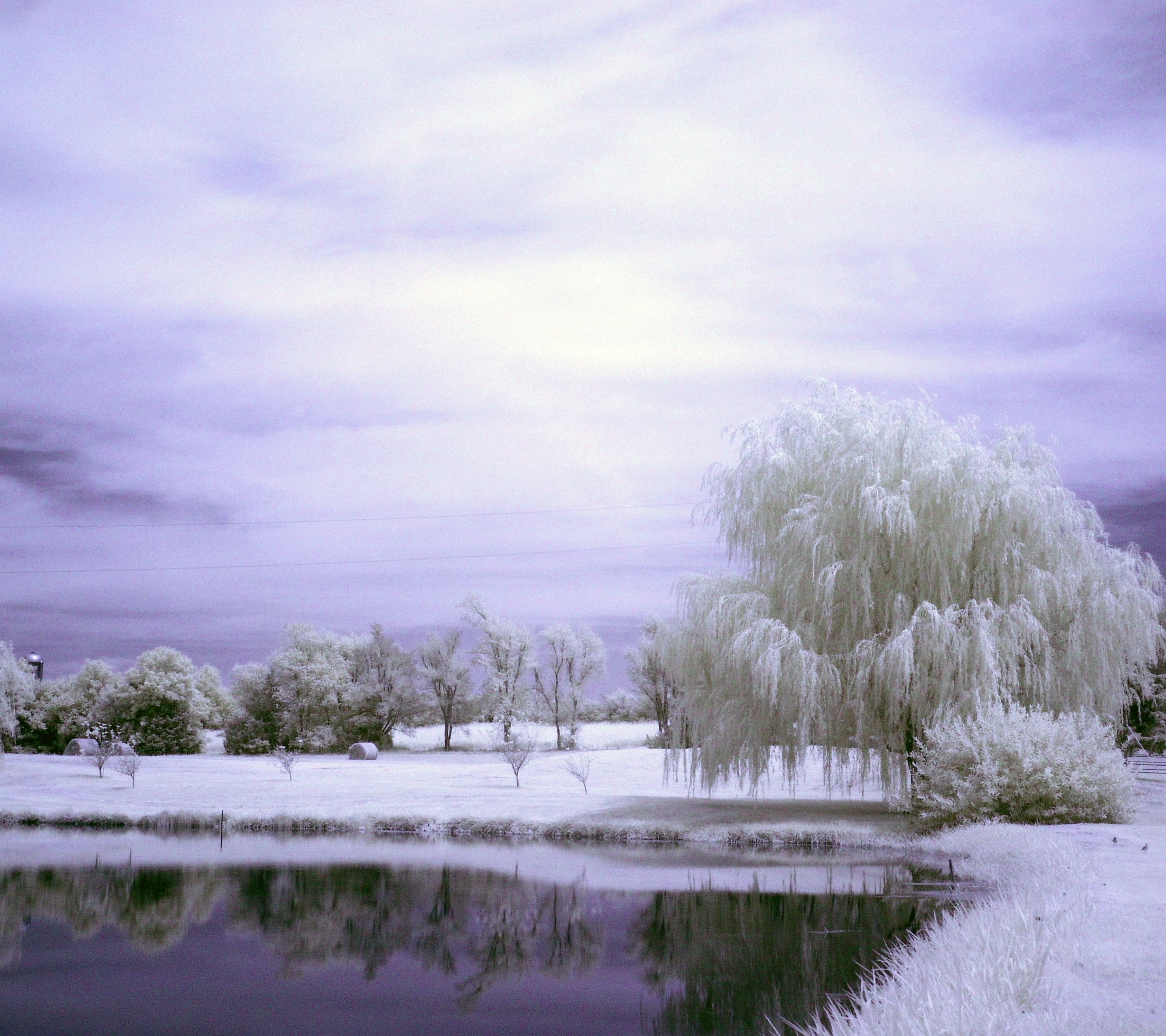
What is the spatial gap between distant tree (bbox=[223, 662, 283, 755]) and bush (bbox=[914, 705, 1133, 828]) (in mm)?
42651

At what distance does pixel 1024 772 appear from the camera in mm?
19750

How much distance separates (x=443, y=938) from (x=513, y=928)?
102 cm

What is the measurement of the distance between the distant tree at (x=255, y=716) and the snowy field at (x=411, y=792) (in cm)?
1084

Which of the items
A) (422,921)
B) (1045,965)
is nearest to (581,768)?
(422,921)

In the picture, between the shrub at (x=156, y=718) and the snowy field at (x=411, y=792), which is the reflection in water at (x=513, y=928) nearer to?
the snowy field at (x=411, y=792)

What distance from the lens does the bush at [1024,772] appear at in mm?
19703

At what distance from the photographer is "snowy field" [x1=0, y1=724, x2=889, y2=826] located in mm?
25359

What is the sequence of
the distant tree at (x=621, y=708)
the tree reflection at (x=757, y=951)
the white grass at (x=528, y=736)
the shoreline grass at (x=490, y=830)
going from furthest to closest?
the distant tree at (x=621, y=708) → the white grass at (x=528, y=736) → the shoreline grass at (x=490, y=830) → the tree reflection at (x=757, y=951)

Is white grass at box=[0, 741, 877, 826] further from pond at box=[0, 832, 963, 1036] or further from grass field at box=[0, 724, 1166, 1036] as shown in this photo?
pond at box=[0, 832, 963, 1036]

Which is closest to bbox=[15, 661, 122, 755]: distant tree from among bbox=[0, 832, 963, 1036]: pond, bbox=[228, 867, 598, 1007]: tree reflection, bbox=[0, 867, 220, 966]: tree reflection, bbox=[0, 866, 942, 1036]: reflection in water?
bbox=[0, 832, 963, 1036]: pond

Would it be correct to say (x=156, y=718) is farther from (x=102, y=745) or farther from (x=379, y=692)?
(x=102, y=745)

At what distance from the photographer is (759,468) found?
80.5ft

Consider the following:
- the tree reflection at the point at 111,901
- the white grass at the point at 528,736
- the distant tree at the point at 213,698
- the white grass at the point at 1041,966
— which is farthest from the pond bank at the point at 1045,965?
the distant tree at the point at 213,698

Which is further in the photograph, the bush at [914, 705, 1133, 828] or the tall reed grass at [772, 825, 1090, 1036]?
the bush at [914, 705, 1133, 828]
